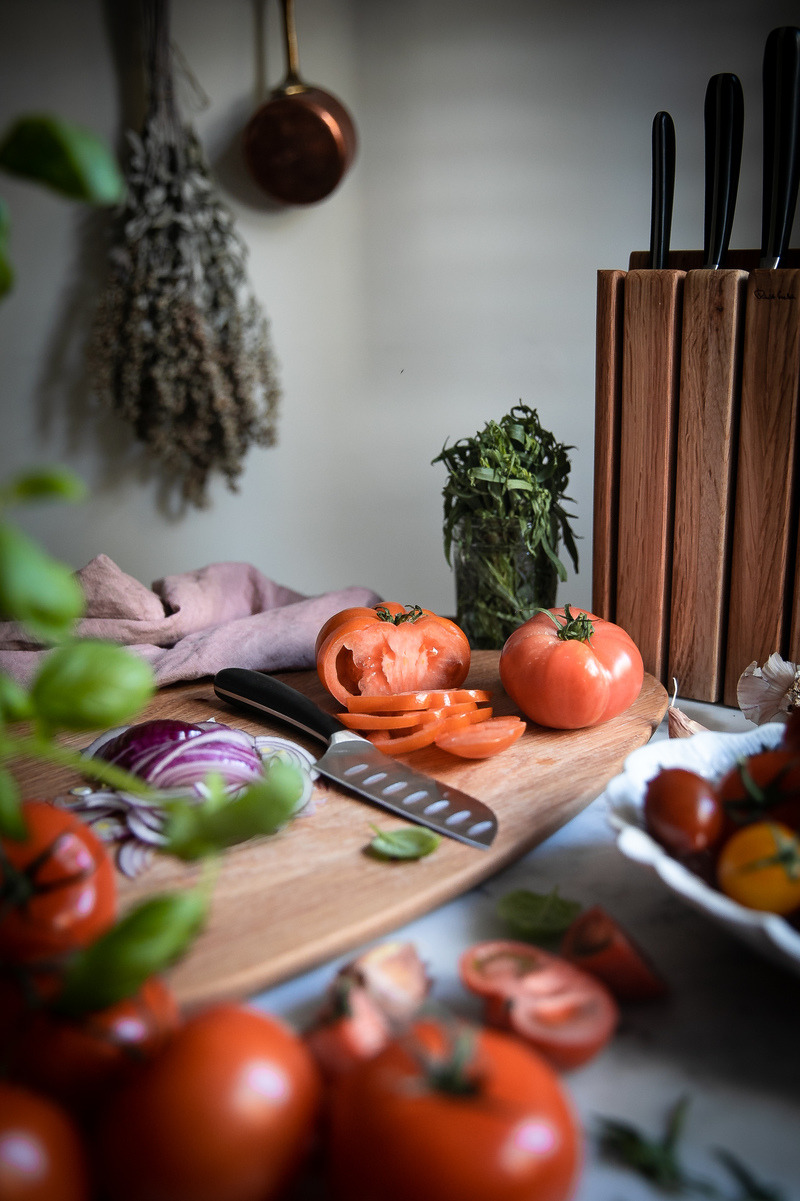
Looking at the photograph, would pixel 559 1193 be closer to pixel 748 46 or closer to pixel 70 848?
pixel 70 848

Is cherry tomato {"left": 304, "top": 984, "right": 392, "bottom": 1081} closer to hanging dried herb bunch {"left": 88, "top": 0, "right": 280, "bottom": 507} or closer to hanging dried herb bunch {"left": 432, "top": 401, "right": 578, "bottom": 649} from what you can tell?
hanging dried herb bunch {"left": 432, "top": 401, "right": 578, "bottom": 649}

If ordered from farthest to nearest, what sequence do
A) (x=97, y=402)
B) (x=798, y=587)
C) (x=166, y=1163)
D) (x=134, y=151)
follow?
(x=97, y=402)
(x=134, y=151)
(x=798, y=587)
(x=166, y=1163)

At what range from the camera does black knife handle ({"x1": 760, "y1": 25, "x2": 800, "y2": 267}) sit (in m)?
1.03

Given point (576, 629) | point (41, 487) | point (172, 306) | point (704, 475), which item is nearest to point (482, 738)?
point (576, 629)

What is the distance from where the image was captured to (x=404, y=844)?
33.4 inches

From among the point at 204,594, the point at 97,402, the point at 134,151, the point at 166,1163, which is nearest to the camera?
the point at 166,1163

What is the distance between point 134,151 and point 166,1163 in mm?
2057

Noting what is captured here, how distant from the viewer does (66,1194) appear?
1.50 ft

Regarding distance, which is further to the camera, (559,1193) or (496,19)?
(496,19)

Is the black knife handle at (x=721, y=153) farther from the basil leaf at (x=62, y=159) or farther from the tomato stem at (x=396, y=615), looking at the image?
the basil leaf at (x=62, y=159)

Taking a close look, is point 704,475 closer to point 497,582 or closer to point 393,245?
point 497,582

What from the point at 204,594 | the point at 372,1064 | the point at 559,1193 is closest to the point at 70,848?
the point at 372,1064

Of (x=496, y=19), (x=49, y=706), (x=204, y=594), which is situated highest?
(x=496, y=19)

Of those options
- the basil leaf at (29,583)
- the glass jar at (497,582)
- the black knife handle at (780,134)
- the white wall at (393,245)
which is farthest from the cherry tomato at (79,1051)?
the white wall at (393,245)
